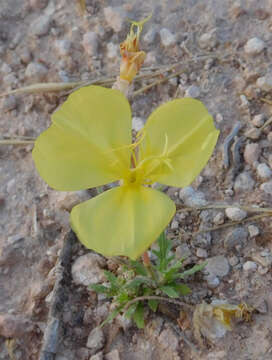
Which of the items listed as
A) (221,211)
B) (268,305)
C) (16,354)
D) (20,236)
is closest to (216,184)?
(221,211)

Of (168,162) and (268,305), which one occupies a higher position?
(168,162)

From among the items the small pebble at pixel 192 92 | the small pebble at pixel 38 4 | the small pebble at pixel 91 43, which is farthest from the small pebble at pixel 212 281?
the small pebble at pixel 38 4

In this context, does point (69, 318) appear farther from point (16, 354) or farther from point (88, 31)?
point (88, 31)

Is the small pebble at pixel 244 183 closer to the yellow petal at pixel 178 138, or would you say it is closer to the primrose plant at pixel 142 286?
the primrose plant at pixel 142 286

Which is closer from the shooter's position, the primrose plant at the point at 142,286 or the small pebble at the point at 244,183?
the primrose plant at the point at 142,286

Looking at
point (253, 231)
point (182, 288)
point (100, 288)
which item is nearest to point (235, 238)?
point (253, 231)

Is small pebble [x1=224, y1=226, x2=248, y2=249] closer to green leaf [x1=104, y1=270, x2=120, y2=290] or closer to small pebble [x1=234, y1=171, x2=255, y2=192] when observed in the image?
small pebble [x1=234, y1=171, x2=255, y2=192]

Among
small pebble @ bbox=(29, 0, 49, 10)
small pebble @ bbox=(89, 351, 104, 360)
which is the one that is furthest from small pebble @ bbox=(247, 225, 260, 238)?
small pebble @ bbox=(29, 0, 49, 10)

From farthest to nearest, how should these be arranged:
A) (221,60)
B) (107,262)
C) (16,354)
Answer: (221,60) → (107,262) → (16,354)
